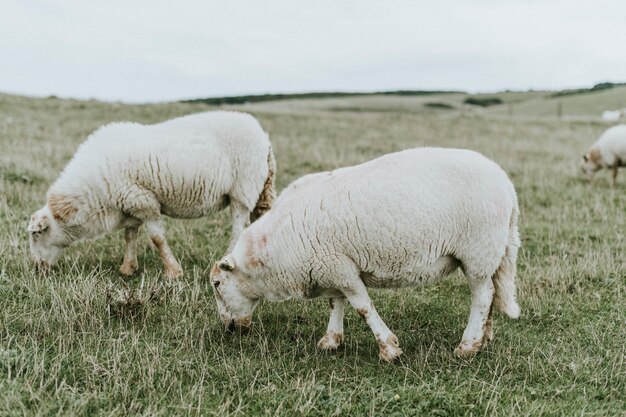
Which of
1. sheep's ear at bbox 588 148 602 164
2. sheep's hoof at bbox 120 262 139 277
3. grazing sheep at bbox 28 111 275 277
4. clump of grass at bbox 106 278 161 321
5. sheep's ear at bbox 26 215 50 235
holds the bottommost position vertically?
sheep's hoof at bbox 120 262 139 277

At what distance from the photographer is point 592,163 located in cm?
1462

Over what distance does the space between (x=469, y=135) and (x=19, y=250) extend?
19.6 m

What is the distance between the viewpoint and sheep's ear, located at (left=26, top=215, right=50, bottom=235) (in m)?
6.70

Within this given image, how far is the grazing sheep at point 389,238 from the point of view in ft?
15.3

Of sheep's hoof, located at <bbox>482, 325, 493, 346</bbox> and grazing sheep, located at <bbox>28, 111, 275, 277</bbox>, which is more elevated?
grazing sheep, located at <bbox>28, 111, 275, 277</bbox>

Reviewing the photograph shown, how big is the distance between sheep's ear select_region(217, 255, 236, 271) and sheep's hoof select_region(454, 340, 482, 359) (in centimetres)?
212

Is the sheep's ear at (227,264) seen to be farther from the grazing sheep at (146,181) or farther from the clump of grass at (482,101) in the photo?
the clump of grass at (482,101)

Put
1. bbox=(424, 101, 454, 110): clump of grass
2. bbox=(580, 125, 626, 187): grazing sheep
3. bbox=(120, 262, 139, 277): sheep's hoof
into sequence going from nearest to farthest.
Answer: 1. bbox=(120, 262, 139, 277): sheep's hoof
2. bbox=(580, 125, 626, 187): grazing sheep
3. bbox=(424, 101, 454, 110): clump of grass

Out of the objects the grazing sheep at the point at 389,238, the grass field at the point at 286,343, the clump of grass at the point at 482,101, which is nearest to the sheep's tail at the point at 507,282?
the grazing sheep at the point at 389,238

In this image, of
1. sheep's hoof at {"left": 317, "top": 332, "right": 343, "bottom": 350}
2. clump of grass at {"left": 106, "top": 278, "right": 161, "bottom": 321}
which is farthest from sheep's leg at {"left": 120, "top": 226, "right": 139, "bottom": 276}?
sheep's hoof at {"left": 317, "top": 332, "right": 343, "bottom": 350}

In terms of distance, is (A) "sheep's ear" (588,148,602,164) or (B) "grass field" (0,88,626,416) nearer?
(B) "grass field" (0,88,626,416)

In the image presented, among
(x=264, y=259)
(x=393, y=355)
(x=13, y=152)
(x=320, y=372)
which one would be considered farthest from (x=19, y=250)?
(x=13, y=152)

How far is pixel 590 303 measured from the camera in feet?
19.4

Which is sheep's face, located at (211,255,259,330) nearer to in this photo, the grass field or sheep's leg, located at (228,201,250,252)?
the grass field
